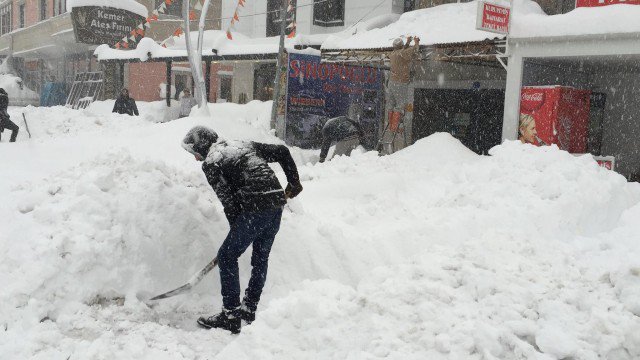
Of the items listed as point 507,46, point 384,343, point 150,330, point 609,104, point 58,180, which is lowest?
point 150,330

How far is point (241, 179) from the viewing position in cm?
436

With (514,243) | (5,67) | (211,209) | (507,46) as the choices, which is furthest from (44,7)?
(514,243)

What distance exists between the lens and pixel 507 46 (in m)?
10.1

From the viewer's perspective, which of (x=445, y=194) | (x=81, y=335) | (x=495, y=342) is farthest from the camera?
(x=445, y=194)

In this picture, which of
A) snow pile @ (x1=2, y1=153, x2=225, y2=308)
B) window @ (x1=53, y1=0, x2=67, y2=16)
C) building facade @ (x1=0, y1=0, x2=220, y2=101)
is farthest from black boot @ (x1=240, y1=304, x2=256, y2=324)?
window @ (x1=53, y1=0, x2=67, y2=16)

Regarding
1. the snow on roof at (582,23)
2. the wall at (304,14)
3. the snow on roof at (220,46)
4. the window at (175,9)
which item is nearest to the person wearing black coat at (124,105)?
the snow on roof at (220,46)

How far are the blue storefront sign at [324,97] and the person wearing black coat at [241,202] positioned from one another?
29.2ft

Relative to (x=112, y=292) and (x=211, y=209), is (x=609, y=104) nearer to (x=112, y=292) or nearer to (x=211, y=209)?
(x=211, y=209)

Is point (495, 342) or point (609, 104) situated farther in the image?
point (609, 104)

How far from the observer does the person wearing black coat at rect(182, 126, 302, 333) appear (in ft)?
14.2

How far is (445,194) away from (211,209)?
3496mm

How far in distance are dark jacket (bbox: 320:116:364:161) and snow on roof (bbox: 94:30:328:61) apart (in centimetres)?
367

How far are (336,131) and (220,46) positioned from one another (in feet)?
22.8

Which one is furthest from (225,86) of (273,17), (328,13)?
(328,13)
